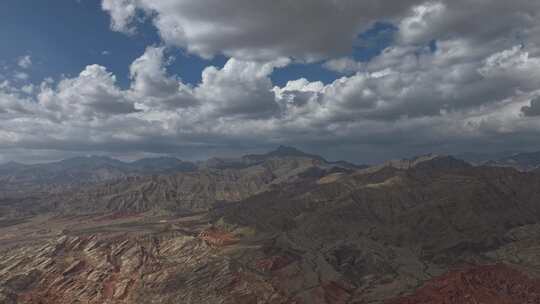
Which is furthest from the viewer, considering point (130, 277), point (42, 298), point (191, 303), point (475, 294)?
point (130, 277)

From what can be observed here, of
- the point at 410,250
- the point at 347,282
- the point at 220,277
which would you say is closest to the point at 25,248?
the point at 220,277

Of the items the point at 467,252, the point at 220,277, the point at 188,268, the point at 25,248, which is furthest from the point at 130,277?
the point at 467,252

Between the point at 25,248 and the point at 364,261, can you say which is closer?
the point at 364,261

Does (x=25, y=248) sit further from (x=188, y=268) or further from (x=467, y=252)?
(x=467, y=252)

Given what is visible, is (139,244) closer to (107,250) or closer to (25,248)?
(107,250)

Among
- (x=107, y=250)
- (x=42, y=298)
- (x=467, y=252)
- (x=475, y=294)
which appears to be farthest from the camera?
(x=107, y=250)

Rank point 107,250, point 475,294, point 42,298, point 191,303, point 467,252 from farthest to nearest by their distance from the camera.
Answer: point 107,250 → point 467,252 → point 42,298 → point 191,303 → point 475,294
